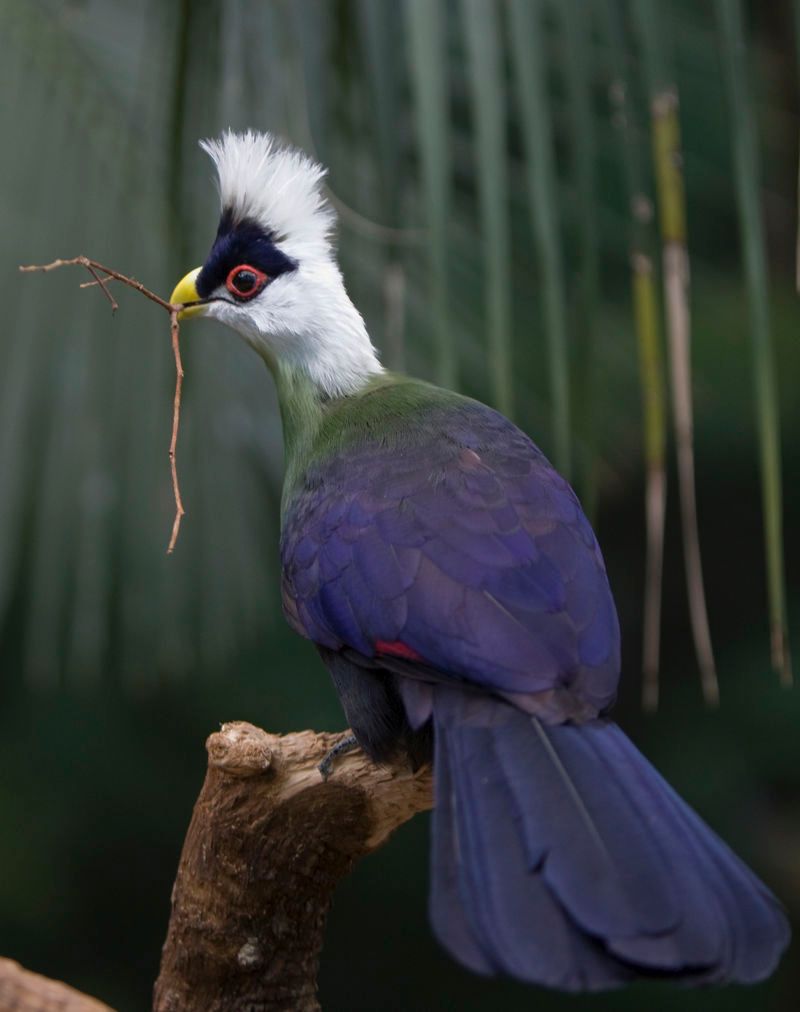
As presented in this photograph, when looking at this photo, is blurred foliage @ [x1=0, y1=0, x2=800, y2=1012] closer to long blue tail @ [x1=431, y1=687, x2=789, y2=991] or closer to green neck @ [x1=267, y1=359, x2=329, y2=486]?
green neck @ [x1=267, y1=359, x2=329, y2=486]

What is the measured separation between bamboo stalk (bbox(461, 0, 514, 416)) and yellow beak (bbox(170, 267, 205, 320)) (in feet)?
2.28

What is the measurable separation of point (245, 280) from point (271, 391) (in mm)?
702

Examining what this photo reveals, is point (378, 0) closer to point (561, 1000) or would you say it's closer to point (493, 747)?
point (493, 747)

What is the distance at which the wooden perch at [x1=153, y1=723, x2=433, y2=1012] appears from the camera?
6.38ft

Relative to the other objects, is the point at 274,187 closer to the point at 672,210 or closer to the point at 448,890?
the point at 672,210

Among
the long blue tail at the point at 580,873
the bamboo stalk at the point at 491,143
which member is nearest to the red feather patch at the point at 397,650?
the long blue tail at the point at 580,873

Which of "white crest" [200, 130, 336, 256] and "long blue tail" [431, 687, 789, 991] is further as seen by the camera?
"white crest" [200, 130, 336, 256]

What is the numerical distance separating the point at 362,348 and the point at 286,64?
494 millimetres

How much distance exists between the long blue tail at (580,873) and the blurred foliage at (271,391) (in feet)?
1.50

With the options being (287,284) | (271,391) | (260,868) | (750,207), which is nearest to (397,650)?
(260,868)

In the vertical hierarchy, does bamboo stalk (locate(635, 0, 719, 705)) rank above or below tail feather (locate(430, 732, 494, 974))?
above

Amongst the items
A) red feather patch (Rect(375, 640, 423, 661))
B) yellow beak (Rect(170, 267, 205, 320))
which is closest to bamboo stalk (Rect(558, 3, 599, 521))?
red feather patch (Rect(375, 640, 423, 661))

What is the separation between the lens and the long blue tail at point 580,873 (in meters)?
1.39

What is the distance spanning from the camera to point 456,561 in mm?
1858
